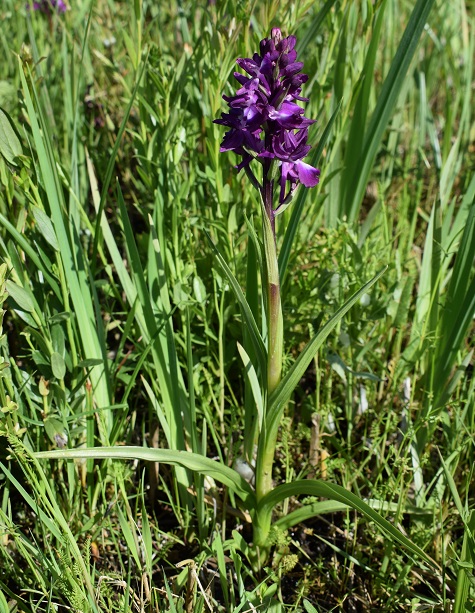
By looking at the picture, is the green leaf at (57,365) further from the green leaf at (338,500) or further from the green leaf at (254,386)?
the green leaf at (338,500)

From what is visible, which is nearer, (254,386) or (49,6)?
(254,386)

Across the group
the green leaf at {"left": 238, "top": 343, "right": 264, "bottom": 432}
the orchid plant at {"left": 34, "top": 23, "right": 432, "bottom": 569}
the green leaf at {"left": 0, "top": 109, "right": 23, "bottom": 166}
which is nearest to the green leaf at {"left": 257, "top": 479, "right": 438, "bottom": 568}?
the orchid plant at {"left": 34, "top": 23, "right": 432, "bottom": 569}

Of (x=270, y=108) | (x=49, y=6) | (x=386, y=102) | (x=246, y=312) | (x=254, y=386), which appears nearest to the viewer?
(x=270, y=108)

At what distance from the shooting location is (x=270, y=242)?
4.11ft

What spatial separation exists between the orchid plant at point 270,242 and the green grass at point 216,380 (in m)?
0.01

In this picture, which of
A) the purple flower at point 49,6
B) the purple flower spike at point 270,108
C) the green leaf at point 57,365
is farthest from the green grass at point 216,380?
the purple flower at point 49,6

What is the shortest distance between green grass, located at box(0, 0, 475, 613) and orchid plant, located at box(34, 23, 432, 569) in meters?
0.01

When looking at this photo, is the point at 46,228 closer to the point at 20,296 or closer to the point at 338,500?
the point at 20,296

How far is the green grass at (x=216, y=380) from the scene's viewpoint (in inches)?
56.0

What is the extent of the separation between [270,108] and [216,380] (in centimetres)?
99

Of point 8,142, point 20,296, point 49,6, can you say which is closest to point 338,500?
point 20,296

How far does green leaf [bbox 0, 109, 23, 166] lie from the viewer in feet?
4.72

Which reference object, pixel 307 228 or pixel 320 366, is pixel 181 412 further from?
pixel 307 228

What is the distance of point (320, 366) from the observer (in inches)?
76.2
